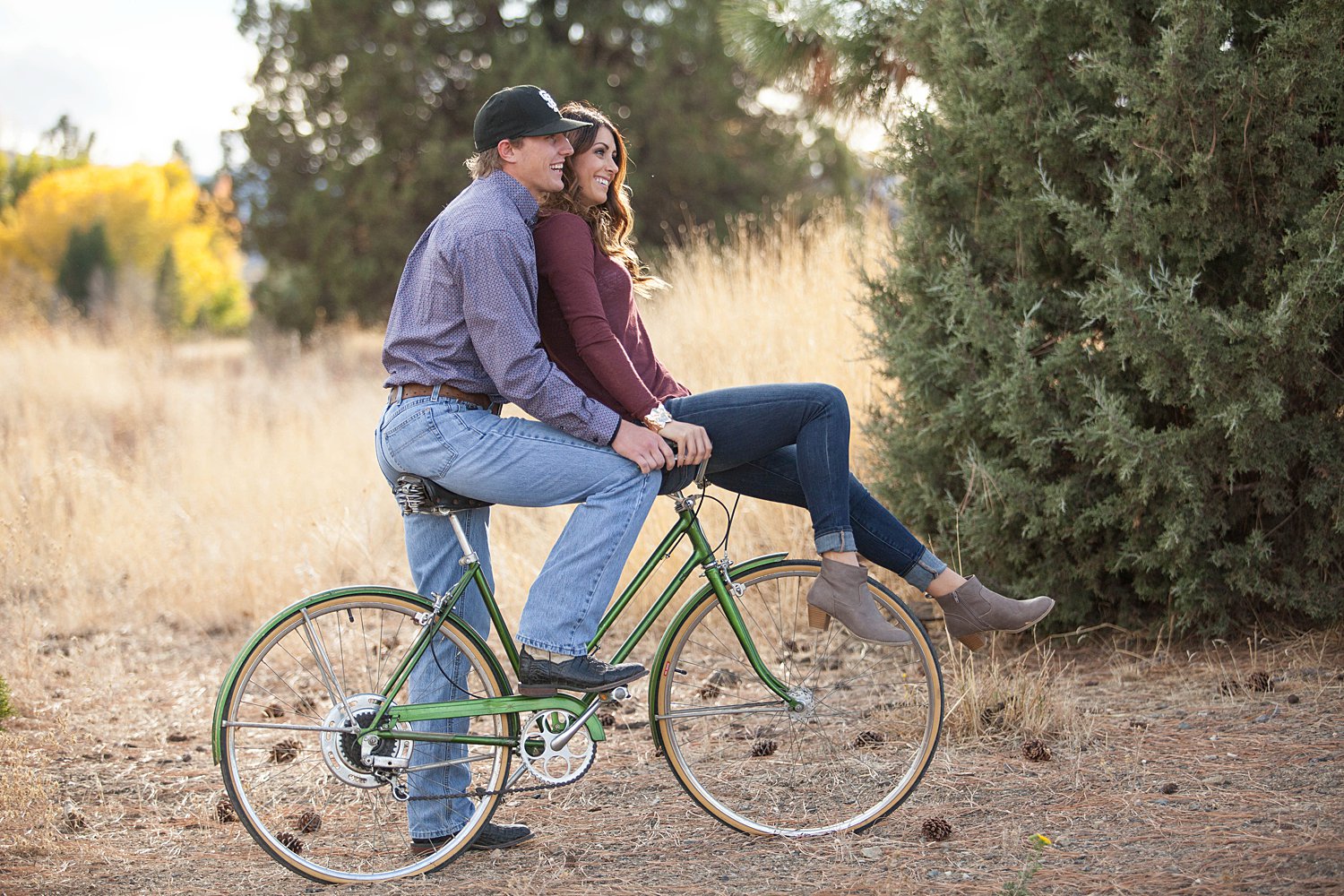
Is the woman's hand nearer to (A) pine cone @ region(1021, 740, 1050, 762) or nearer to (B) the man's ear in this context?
(B) the man's ear

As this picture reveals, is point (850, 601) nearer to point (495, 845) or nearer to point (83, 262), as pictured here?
point (495, 845)

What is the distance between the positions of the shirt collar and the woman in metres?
0.05

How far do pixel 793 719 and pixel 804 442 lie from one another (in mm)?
1018

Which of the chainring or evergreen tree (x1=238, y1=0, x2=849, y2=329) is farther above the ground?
evergreen tree (x1=238, y1=0, x2=849, y2=329)

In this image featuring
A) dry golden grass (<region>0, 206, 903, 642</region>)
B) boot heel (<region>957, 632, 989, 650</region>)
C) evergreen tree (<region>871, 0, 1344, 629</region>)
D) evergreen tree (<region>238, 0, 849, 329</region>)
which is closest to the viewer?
boot heel (<region>957, 632, 989, 650</region>)

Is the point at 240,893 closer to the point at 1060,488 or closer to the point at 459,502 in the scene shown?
the point at 459,502

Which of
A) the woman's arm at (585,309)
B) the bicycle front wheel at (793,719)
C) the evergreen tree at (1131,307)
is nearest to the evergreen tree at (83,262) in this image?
the bicycle front wheel at (793,719)

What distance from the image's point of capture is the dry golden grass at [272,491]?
6.74m

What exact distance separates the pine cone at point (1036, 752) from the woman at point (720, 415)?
27.2 inches

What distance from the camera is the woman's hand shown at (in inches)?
126

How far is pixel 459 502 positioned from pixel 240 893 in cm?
120

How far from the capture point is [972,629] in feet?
11.6

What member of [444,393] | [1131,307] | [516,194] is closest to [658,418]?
[444,393]

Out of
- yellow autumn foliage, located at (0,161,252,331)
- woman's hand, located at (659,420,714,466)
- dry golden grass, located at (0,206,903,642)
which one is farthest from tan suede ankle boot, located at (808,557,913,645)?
yellow autumn foliage, located at (0,161,252,331)
